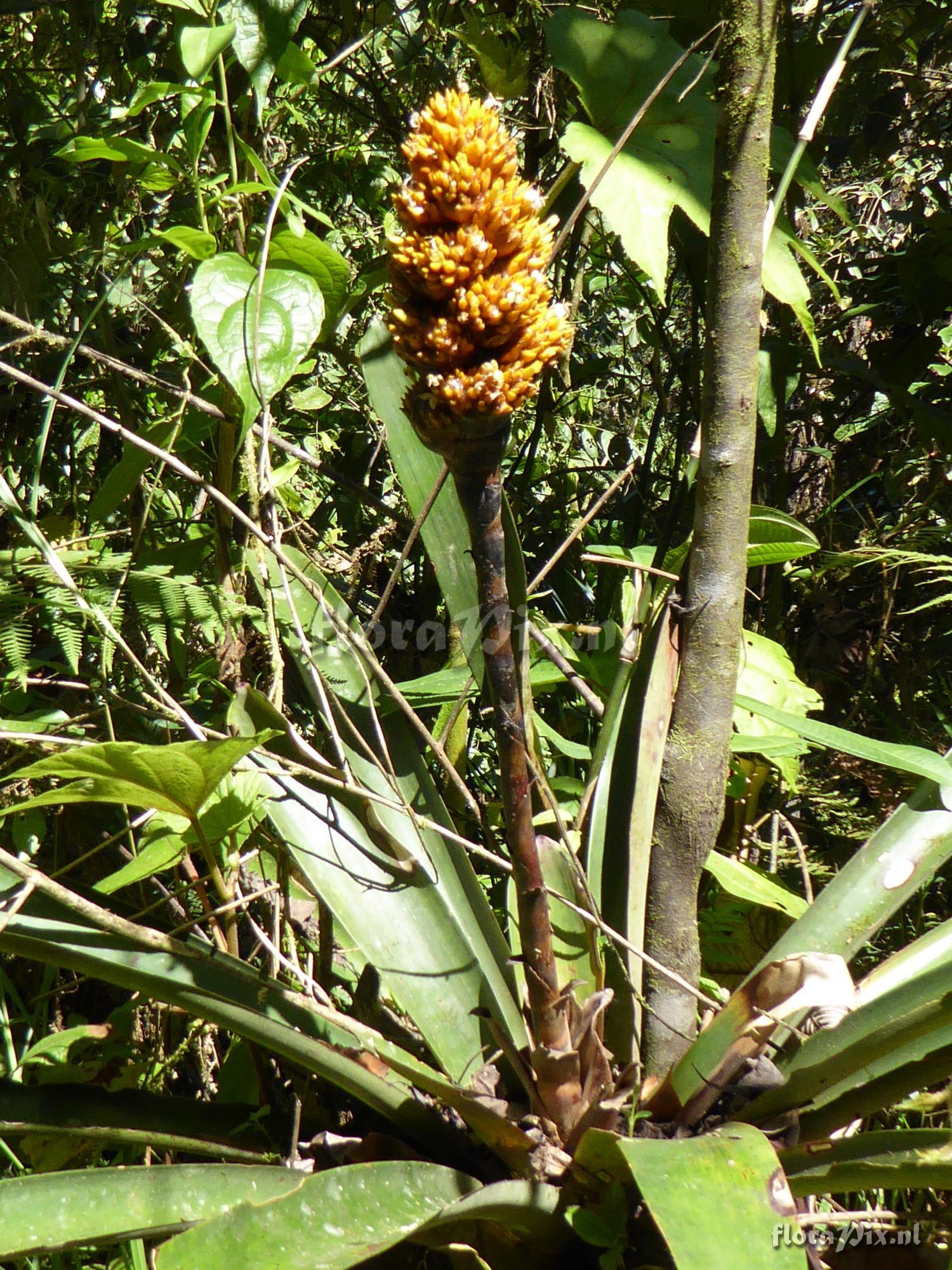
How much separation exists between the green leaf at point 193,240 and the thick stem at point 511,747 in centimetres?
43

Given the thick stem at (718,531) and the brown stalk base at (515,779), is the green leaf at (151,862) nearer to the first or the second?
the brown stalk base at (515,779)

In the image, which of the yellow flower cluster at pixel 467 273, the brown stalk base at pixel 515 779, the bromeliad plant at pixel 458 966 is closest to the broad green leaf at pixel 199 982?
the bromeliad plant at pixel 458 966

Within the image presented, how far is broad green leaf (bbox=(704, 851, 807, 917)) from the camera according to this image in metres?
0.99

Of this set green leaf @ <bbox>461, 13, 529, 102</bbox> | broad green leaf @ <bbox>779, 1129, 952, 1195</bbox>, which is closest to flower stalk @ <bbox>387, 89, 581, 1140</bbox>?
broad green leaf @ <bbox>779, 1129, 952, 1195</bbox>


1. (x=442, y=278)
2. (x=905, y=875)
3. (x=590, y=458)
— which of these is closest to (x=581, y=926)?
(x=905, y=875)

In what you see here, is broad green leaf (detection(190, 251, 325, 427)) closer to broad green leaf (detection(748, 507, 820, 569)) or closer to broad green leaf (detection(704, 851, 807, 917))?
broad green leaf (detection(748, 507, 820, 569))

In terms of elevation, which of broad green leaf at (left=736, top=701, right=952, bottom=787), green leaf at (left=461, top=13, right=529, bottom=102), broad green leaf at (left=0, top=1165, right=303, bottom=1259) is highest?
green leaf at (left=461, top=13, right=529, bottom=102)

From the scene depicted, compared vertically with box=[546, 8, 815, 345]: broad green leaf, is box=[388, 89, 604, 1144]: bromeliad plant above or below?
below

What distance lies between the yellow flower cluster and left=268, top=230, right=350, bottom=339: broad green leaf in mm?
402

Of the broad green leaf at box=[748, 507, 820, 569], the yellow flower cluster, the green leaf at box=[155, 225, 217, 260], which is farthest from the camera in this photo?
the broad green leaf at box=[748, 507, 820, 569]

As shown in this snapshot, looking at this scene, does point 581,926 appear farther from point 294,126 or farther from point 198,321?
point 294,126

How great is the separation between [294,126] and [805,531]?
45.5 inches

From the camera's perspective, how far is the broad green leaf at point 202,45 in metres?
0.85

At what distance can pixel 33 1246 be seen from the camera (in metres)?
0.66
